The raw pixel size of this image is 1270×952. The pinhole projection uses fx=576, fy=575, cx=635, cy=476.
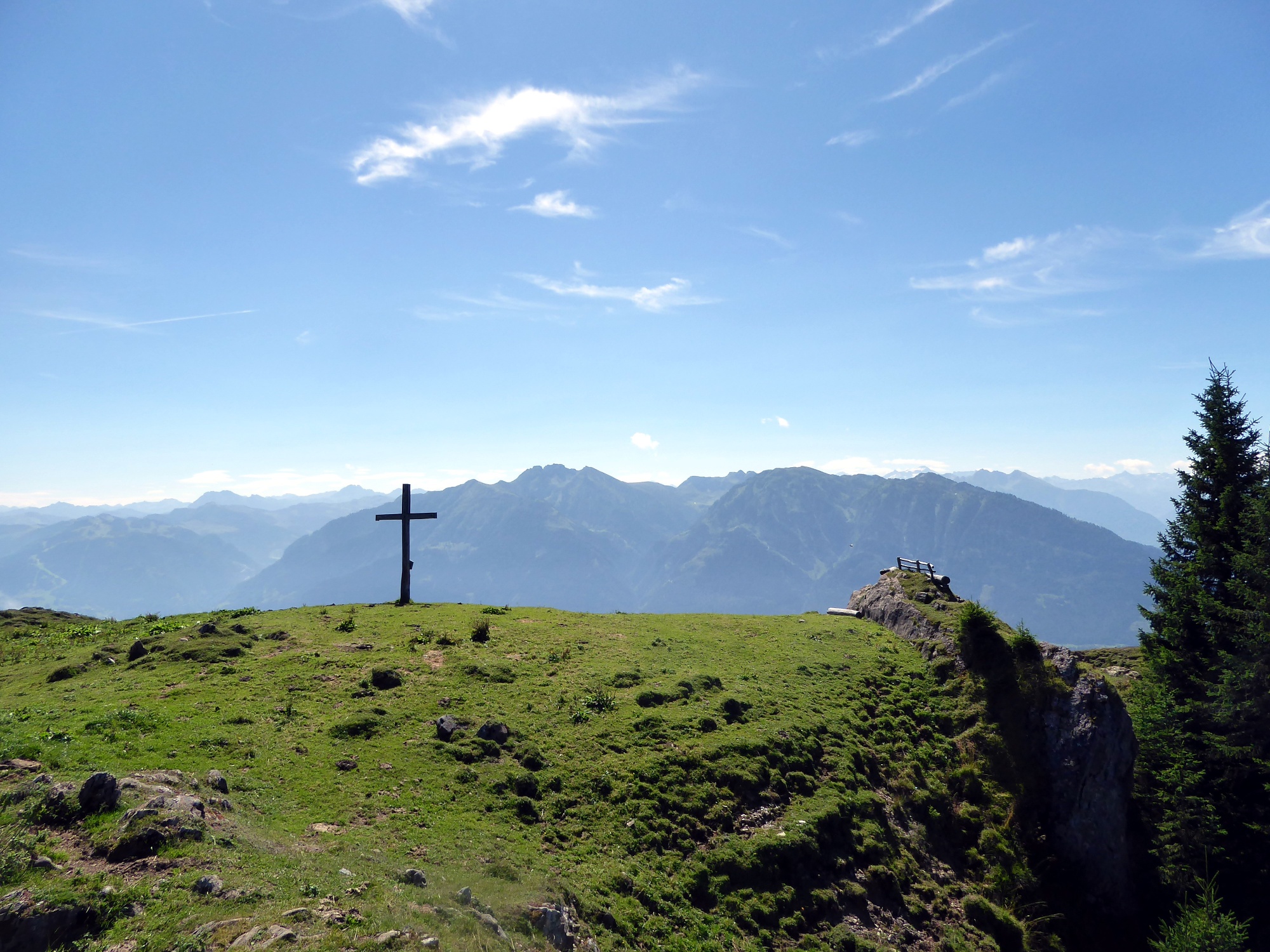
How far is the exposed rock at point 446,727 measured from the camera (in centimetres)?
2342

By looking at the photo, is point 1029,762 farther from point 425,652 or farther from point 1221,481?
point 425,652

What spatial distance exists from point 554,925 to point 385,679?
1620cm

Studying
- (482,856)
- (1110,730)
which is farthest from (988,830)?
(482,856)

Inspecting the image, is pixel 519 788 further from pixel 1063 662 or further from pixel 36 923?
pixel 1063 662

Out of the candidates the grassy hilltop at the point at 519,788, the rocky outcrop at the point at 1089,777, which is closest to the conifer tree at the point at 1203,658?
the rocky outcrop at the point at 1089,777

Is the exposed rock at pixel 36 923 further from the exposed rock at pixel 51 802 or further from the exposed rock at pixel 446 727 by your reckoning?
the exposed rock at pixel 446 727

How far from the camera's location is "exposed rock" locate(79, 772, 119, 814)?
13870 millimetres

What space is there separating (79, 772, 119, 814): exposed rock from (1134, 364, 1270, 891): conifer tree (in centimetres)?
4419

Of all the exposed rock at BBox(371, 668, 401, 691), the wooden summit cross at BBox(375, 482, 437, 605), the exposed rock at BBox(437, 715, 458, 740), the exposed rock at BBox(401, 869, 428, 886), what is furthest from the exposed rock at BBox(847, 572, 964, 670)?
the wooden summit cross at BBox(375, 482, 437, 605)

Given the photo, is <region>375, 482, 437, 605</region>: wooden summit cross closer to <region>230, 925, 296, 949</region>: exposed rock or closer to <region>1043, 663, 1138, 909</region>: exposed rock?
<region>230, 925, 296, 949</region>: exposed rock

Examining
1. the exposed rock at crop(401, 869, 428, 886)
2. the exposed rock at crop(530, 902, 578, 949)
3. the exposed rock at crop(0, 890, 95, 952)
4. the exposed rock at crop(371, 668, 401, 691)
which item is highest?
the exposed rock at crop(0, 890, 95, 952)

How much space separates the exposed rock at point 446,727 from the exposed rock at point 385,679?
445cm

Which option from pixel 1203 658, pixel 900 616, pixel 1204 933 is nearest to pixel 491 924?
pixel 1204 933

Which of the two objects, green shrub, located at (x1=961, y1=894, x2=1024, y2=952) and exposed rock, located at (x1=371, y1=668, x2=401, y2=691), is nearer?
green shrub, located at (x1=961, y1=894, x2=1024, y2=952)
